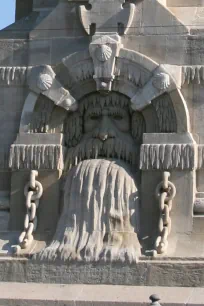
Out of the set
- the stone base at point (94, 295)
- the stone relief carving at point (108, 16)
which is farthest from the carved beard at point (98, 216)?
the stone relief carving at point (108, 16)

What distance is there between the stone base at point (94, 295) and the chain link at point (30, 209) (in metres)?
0.98

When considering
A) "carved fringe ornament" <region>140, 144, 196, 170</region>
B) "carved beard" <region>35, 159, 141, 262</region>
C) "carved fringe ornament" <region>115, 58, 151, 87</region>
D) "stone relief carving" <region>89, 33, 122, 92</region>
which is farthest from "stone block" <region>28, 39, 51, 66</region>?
"carved fringe ornament" <region>140, 144, 196, 170</region>

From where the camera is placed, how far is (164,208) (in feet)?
66.2

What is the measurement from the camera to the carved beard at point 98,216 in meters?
19.9

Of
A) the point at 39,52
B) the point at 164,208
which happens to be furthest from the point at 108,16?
the point at 164,208

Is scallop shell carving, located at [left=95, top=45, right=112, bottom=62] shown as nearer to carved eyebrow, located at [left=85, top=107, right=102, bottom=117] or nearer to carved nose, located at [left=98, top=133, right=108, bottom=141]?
carved eyebrow, located at [left=85, top=107, right=102, bottom=117]

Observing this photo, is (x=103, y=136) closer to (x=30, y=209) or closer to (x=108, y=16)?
(x=30, y=209)

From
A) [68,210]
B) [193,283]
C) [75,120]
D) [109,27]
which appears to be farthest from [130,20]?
[193,283]

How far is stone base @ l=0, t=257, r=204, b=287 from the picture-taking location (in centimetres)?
1942

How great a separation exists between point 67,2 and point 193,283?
17.9 ft

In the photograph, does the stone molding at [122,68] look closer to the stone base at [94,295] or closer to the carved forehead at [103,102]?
the carved forehead at [103,102]

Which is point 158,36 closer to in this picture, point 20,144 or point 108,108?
point 108,108

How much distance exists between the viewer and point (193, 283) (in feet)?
63.5

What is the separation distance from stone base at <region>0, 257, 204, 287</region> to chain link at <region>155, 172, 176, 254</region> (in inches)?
13.1
